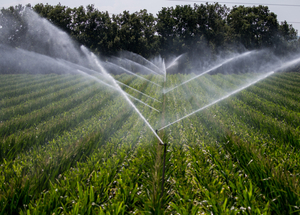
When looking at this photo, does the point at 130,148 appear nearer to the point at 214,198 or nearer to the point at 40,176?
the point at 40,176

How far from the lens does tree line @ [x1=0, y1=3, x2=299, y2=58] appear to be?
37850mm

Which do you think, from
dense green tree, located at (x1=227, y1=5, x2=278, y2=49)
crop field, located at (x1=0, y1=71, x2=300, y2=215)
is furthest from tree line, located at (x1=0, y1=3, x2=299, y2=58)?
crop field, located at (x1=0, y1=71, x2=300, y2=215)

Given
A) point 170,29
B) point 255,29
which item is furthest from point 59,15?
point 255,29

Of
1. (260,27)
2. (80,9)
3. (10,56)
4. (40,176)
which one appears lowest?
(40,176)

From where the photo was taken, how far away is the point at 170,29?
41531mm

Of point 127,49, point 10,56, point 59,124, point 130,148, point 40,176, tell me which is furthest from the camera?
point 127,49

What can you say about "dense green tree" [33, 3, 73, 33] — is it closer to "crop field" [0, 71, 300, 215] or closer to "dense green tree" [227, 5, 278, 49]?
Result: "dense green tree" [227, 5, 278, 49]

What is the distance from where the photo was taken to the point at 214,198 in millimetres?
2564

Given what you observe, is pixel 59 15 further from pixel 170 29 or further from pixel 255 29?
pixel 255 29

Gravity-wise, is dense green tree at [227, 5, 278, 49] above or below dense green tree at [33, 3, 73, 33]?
below

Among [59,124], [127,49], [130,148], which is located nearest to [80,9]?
[127,49]

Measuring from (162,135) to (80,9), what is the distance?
140 ft

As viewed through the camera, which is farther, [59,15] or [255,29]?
[255,29]

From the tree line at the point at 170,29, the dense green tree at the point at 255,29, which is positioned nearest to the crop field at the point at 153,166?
the tree line at the point at 170,29
